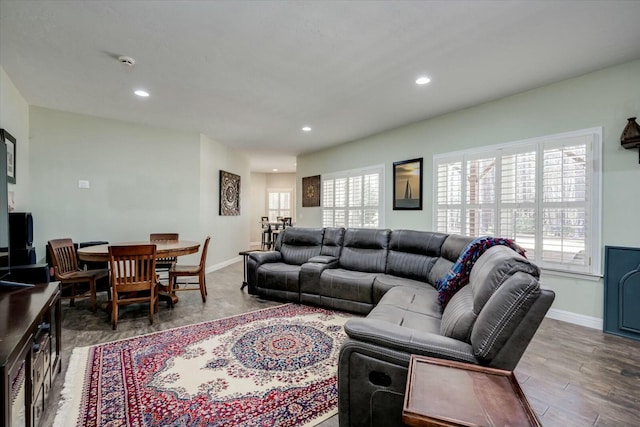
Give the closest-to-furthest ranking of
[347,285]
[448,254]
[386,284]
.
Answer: [448,254] < [386,284] < [347,285]

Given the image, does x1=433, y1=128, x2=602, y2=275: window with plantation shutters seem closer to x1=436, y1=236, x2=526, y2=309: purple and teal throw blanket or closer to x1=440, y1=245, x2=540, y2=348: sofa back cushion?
x1=436, y1=236, x2=526, y2=309: purple and teal throw blanket

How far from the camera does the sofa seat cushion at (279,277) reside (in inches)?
148

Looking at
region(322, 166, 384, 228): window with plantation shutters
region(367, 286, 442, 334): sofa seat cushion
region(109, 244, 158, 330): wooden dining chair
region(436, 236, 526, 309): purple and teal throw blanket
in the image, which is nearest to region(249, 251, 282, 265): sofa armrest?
region(109, 244, 158, 330): wooden dining chair

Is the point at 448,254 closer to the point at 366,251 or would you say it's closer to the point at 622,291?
the point at 366,251

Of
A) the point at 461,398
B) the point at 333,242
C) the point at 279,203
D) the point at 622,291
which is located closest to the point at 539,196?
the point at 622,291

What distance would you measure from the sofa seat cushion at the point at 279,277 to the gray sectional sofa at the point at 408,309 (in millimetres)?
14

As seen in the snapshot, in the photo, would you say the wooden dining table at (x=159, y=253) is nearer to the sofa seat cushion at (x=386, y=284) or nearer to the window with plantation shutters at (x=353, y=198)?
the sofa seat cushion at (x=386, y=284)

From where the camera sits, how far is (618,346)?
2645mm

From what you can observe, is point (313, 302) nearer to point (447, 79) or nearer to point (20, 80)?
point (447, 79)

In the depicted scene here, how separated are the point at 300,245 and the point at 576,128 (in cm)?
369

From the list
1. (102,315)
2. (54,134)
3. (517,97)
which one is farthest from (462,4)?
(54,134)

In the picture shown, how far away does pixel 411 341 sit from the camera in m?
1.37

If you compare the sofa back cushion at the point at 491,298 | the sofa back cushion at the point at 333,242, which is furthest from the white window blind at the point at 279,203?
the sofa back cushion at the point at 491,298

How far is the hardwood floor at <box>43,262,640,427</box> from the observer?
176 cm
